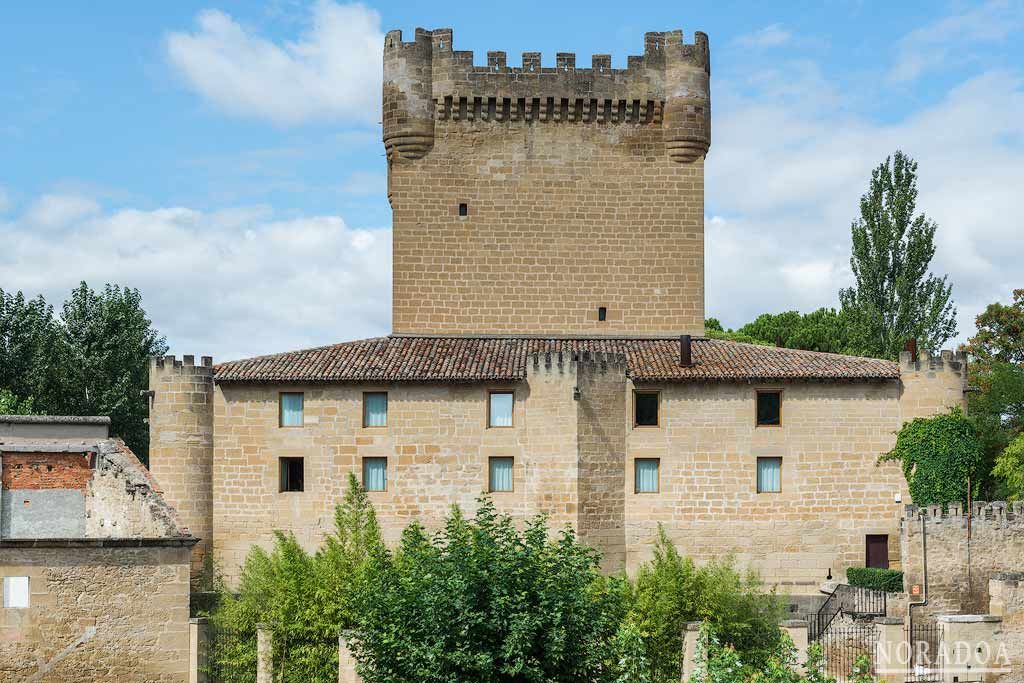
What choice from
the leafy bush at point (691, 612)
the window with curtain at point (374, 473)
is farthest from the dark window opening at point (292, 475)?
the leafy bush at point (691, 612)

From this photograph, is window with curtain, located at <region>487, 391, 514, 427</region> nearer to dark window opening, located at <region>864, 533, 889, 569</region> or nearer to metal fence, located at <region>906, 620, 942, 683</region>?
dark window opening, located at <region>864, 533, 889, 569</region>

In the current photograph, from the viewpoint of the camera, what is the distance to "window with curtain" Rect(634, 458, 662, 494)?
3747 cm

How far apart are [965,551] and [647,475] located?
346 inches

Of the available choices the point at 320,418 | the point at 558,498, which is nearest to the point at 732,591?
the point at 558,498

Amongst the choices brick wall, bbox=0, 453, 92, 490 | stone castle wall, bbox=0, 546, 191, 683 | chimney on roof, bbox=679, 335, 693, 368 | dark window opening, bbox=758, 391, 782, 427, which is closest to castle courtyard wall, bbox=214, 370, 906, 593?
dark window opening, bbox=758, 391, 782, 427

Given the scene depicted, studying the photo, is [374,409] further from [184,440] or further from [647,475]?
[647,475]

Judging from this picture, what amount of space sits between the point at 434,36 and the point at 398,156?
13.2 feet

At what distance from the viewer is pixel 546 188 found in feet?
137

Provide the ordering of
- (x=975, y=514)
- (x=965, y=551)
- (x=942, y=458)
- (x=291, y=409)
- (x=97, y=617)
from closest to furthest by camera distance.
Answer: (x=97, y=617) → (x=965, y=551) → (x=975, y=514) → (x=942, y=458) → (x=291, y=409)

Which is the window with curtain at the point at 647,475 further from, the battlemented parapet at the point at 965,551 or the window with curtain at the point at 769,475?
the battlemented parapet at the point at 965,551

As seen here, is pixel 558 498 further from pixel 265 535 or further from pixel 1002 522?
pixel 1002 522

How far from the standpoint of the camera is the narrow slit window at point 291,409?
3788 cm

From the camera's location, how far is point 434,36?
41875 mm

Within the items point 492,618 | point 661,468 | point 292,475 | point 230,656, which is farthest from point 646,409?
point 492,618
